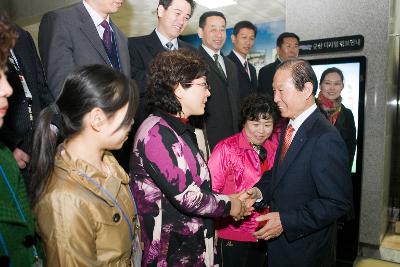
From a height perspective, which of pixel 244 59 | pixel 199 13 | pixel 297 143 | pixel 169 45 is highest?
pixel 199 13

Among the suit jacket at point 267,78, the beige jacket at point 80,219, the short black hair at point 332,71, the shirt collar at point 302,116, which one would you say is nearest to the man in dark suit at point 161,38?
the shirt collar at point 302,116

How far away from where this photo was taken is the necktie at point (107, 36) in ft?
6.73

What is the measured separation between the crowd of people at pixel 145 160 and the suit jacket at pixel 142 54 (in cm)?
1

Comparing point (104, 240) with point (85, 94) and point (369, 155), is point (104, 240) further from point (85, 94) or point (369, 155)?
point (369, 155)

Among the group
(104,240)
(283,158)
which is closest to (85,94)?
(104,240)

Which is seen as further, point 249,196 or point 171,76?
point 249,196

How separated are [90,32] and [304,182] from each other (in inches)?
57.6

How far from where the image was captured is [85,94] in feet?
3.90

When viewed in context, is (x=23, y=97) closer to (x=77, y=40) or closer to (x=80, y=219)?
(x=77, y=40)

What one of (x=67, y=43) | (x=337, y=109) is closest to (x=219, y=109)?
(x=67, y=43)

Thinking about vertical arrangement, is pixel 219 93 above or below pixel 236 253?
above

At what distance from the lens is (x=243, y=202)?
1.92 m

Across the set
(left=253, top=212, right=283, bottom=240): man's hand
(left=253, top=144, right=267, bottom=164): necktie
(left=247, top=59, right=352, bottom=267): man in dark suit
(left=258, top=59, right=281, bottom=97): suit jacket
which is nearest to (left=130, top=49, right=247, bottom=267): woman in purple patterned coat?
(left=253, top=212, right=283, bottom=240): man's hand

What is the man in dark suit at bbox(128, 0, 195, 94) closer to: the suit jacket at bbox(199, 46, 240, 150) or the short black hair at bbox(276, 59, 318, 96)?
the suit jacket at bbox(199, 46, 240, 150)
